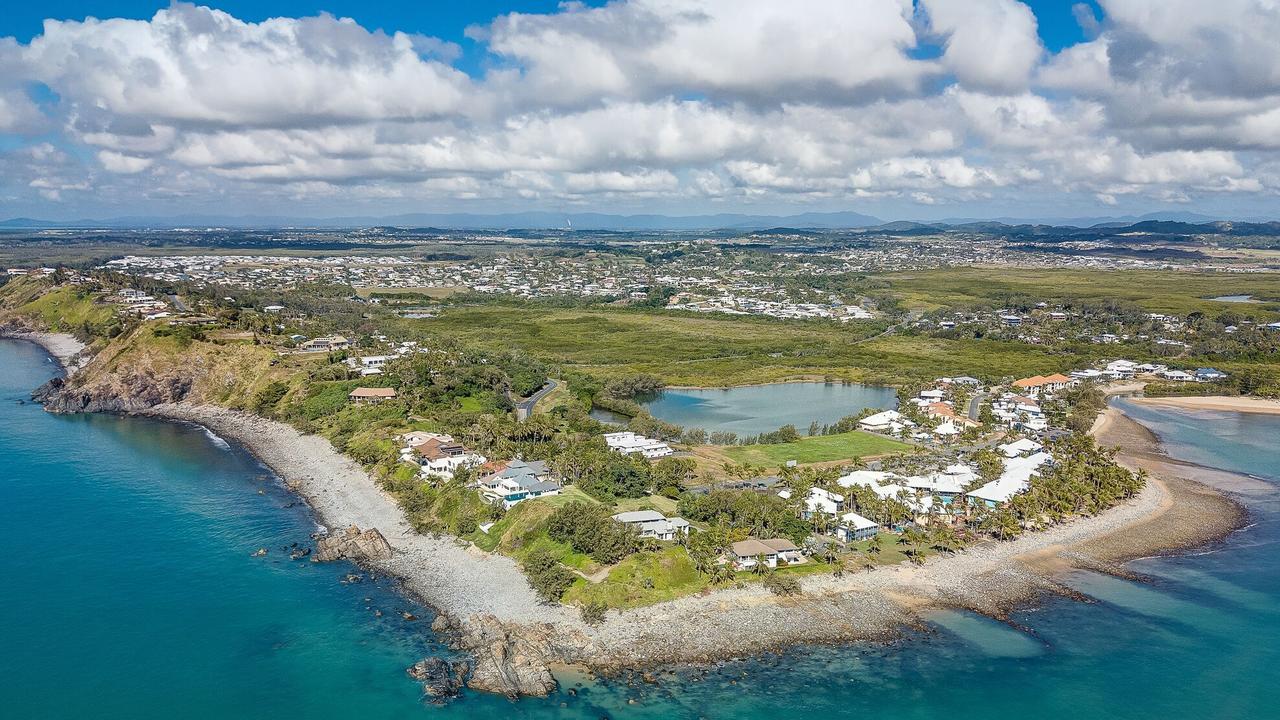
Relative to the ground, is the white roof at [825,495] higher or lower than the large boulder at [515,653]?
higher

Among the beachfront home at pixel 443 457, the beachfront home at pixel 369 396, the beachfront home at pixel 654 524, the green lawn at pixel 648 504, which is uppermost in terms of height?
the beachfront home at pixel 369 396

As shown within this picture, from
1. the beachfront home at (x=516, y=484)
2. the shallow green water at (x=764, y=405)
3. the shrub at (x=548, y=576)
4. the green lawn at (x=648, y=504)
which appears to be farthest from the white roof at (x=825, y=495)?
the shallow green water at (x=764, y=405)

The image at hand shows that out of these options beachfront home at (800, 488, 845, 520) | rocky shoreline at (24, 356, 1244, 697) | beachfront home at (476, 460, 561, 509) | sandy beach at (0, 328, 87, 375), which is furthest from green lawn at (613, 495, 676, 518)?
sandy beach at (0, 328, 87, 375)

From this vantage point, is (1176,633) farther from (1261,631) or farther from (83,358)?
(83,358)

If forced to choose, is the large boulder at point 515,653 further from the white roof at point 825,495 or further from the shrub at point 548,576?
the white roof at point 825,495

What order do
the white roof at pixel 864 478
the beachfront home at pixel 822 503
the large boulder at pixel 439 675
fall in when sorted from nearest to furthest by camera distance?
the large boulder at pixel 439 675 < the beachfront home at pixel 822 503 < the white roof at pixel 864 478

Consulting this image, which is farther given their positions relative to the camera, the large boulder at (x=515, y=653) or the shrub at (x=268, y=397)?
the shrub at (x=268, y=397)

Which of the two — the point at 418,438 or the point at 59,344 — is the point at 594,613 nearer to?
the point at 418,438
